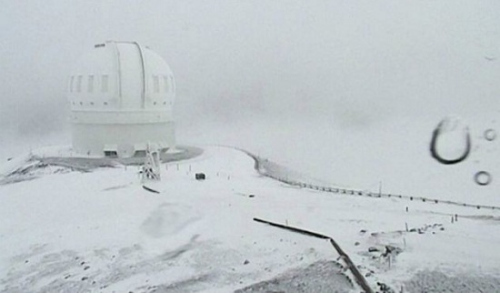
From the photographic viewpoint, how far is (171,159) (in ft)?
94.4

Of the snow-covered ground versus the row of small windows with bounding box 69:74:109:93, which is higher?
the row of small windows with bounding box 69:74:109:93

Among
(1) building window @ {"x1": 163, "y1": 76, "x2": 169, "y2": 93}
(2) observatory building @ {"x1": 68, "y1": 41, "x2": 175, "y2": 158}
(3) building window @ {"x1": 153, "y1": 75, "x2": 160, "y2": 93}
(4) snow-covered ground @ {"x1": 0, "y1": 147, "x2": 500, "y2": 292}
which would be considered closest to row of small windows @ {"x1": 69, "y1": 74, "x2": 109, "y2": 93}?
(2) observatory building @ {"x1": 68, "y1": 41, "x2": 175, "y2": 158}

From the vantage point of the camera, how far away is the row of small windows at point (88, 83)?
30172mm

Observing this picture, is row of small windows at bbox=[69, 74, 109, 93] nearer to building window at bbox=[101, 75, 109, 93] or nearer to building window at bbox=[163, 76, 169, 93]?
building window at bbox=[101, 75, 109, 93]

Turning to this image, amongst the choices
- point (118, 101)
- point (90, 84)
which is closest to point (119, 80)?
point (118, 101)

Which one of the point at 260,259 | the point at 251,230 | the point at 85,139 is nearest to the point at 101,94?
the point at 85,139

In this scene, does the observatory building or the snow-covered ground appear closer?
the snow-covered ground

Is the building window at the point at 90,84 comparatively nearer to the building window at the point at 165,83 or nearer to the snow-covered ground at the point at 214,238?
the building window at the point at 165,83

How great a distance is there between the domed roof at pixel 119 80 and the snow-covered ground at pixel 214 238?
12.3 metres

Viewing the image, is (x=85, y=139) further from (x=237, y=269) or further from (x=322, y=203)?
(x=237, y=269)

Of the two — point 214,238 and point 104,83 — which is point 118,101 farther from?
point 214,238

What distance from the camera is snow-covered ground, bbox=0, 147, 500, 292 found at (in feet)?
31.3

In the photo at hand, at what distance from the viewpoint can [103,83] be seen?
30172 mm

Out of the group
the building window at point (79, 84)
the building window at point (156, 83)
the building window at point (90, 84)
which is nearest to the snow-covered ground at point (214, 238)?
the building window at point (90, 84)
